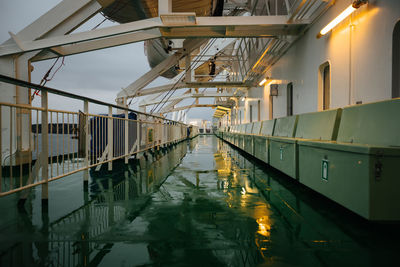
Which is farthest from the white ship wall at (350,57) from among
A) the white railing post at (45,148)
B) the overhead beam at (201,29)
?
the white railing post at (45,148)

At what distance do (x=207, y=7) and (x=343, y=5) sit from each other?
7389mm

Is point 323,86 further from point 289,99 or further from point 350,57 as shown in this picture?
point 289,99

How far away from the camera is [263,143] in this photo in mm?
5438

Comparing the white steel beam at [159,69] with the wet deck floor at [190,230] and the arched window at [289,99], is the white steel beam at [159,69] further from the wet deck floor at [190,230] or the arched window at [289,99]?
the wet deck floor at [190,230]

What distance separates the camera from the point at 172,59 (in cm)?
1280

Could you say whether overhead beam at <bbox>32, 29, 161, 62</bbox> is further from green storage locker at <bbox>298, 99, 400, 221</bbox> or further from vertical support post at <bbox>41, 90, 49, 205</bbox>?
green storage locker at <bbox>298, 99, 400, 221</bbox>

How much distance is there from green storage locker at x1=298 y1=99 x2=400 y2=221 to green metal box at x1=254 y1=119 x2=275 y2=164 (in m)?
1.87

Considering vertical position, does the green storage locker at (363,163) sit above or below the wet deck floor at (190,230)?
above

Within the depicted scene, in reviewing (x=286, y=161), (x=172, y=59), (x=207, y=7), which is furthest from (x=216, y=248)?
(x=172, y=59)

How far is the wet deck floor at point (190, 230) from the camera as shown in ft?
5.37

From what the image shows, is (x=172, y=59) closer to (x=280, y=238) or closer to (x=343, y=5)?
(x=343, y=5)

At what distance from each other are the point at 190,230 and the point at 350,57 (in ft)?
14.8

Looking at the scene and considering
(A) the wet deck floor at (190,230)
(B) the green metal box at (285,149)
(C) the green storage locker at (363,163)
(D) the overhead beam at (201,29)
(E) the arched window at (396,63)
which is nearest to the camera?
(A) the wet deck floor at (190,230)

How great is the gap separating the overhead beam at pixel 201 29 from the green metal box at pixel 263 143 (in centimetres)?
256
